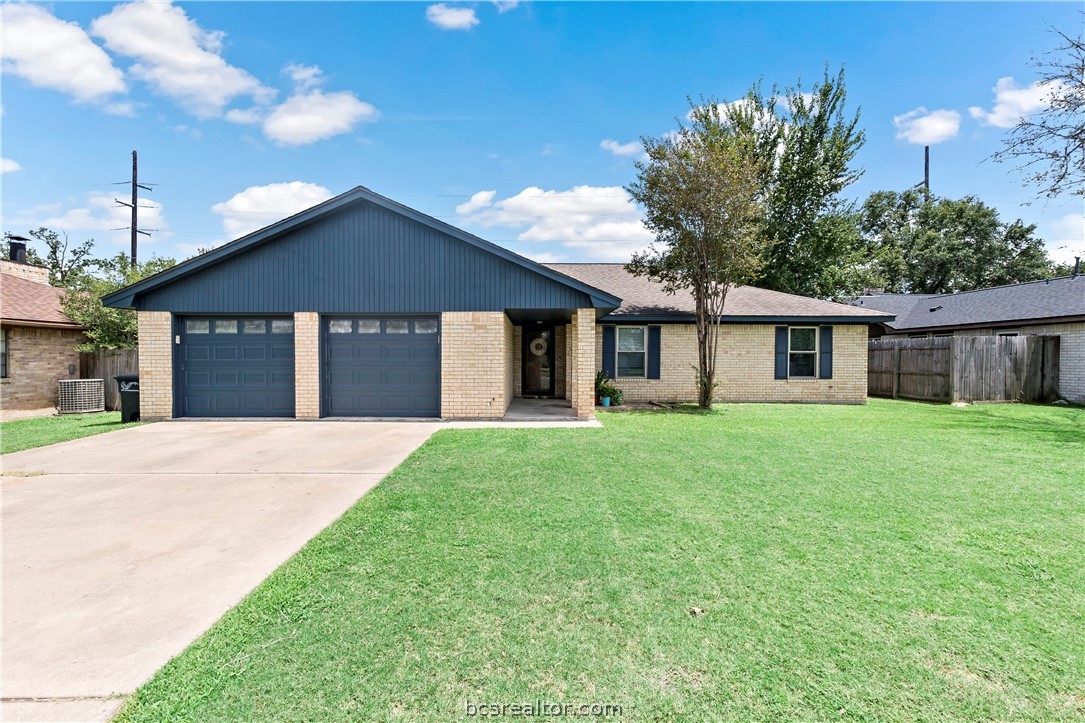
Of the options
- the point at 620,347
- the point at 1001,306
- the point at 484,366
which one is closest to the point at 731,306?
the point at 620,347

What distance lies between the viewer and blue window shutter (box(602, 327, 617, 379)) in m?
14.3

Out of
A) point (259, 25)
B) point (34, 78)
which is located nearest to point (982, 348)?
point (259, 25)

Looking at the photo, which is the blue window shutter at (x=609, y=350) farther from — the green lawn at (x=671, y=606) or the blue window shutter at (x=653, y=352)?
the green lawn at (x=671, y=606)

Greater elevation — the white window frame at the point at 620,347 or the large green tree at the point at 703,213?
the large green tree at the point at 703,213

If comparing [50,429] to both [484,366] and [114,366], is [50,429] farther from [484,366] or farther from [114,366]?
[484,366]

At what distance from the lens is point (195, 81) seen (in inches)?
487

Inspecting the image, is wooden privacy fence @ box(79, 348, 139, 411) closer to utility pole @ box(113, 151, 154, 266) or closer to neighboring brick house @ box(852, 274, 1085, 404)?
utility pole @ box(113, 151, 154, 266)

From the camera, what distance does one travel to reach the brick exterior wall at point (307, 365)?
10602 millimetres

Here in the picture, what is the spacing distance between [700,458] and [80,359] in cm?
1926

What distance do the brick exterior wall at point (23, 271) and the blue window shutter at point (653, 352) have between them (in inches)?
940

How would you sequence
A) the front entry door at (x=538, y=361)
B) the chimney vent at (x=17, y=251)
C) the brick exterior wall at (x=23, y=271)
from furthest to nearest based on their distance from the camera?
1. the chimney vent at (x=17, y=251)
2. the brick exterior wall at (x=23, y=271)
3. the front entry door at (x=538, y=361)

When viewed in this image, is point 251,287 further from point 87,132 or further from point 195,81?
point 87,132

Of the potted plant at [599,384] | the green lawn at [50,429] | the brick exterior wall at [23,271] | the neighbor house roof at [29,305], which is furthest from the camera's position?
the brick exterior wall at [23,271]

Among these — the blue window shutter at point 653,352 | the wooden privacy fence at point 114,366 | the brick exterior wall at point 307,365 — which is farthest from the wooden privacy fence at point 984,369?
the wooden privacy fence at point 114,366
